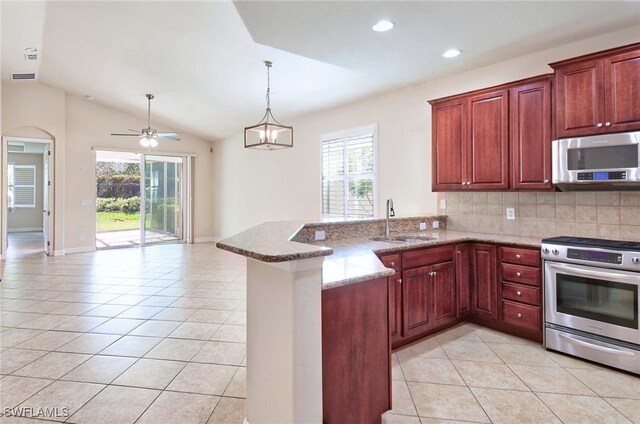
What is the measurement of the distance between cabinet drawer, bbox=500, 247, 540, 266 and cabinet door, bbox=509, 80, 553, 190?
1.95 feet

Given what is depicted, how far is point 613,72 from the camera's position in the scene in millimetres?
2631

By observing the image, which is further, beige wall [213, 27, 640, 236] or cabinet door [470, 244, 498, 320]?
beige wall [213, 27, 640, 236]

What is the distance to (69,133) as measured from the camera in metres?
7.57

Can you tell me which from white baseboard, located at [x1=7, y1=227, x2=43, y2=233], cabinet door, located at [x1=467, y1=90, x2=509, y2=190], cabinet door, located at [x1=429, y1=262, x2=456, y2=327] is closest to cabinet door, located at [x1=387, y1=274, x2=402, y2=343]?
cabinet door, located at [x1=429, y1=262, x2=456, y2=327]

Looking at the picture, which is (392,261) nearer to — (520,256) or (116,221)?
(520,256)

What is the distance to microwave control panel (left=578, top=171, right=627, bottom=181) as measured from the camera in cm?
258

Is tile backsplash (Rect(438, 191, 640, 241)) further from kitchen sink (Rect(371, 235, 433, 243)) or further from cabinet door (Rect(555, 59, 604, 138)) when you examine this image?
kitchen sink (Rect(371, 235, 433, 243))

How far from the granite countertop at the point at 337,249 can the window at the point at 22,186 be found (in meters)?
12.4

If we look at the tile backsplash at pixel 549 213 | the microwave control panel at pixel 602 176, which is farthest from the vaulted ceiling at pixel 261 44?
the tile backsplash at pixel 549 213

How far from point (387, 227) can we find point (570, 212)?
1.67m

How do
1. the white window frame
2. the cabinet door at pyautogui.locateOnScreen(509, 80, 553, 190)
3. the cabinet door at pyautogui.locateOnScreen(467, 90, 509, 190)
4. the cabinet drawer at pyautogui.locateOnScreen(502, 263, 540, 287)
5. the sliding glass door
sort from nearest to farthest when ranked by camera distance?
the cabinet drawer at pyautogui.locateOnScreen(502, 263, 540, 287)
the cabinet door at pyautogui.locateOnScreen(509, 80, 553, 190)
the cabinet door at pyautogui.locateOnScreen(467, 90, 509, 190)
the sliding glass door
the white window frame

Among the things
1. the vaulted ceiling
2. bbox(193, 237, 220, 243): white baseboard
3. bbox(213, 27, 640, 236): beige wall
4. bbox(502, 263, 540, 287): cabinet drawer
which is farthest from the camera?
bbox(193, 237, 220, 243): white baseboard

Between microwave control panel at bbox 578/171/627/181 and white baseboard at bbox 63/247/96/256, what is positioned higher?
microwave control panel at bbox 578/171/627/181

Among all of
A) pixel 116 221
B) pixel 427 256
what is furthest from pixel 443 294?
pixel 116 221
